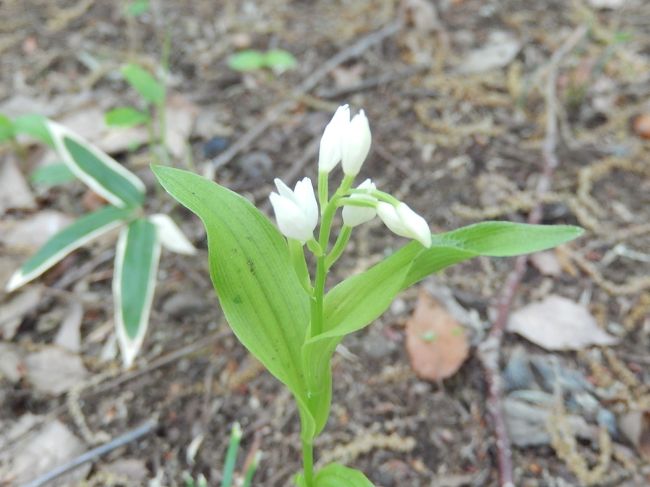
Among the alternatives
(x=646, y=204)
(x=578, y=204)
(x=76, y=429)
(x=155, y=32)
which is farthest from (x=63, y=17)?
(x=646, y=204)

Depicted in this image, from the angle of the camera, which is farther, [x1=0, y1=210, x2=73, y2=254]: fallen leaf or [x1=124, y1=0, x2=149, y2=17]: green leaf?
[x1=124, y1=0, x2=149, y2=17]: green leaf

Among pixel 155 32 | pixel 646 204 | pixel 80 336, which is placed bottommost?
pixel 646 204

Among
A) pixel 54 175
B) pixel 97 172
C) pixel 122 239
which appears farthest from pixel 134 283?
pixel 54 175

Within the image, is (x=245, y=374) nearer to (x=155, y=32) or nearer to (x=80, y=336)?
(x=80, y=336)

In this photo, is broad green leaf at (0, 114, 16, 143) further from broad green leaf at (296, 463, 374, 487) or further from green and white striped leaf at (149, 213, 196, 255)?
broad green leaf at (296, 463, 374, 487)

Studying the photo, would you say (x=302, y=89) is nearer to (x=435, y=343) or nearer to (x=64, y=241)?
(x=64, y=241)

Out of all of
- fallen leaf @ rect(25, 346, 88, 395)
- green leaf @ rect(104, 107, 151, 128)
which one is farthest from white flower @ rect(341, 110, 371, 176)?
green leaf @ rect(104, 107, 151, 128)

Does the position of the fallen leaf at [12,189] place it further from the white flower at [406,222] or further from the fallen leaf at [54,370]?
the white flower at [406,222]
